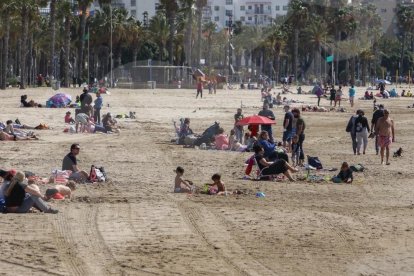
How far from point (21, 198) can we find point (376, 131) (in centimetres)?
1105

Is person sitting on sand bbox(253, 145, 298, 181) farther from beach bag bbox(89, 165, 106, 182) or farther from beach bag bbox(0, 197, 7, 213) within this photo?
beach bag bbox(0, 197, 7, 213)

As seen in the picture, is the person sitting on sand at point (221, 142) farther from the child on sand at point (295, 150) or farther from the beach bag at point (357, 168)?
the beach bag at point (357, 168)

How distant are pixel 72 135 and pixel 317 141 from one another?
7.49 m

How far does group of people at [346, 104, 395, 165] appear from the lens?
2284cm

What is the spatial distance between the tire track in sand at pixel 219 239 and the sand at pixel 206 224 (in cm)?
1

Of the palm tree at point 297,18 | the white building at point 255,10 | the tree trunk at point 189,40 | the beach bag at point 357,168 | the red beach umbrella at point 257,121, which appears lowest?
the beach bag at point 357,168

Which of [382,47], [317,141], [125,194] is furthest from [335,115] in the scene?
[382,47]

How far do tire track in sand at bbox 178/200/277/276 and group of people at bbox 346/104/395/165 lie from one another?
7.96 metres

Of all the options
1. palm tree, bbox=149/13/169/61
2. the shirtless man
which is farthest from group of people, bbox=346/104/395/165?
palm tree, bbox=149/13/169/61

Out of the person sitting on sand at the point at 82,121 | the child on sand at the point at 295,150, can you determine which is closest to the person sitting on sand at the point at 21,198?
the child on sand at the point at 295,150

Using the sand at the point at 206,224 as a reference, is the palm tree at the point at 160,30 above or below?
above

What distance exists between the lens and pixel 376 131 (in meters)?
23.2

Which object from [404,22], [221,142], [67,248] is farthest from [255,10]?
[67,248]

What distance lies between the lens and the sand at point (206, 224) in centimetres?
1112
